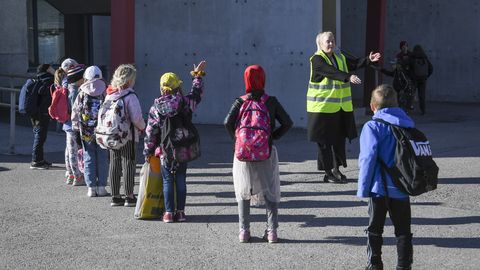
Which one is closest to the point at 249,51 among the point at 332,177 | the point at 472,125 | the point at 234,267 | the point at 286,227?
the point at 472,125

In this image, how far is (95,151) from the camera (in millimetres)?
10164

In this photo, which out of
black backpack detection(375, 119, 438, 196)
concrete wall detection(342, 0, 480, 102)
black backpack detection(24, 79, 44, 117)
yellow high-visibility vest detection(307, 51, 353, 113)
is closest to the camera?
black backpack detection(375, 119, 438, 196)

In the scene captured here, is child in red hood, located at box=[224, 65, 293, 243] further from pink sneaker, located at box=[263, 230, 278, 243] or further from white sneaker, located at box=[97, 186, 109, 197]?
white sneaker, located at box=[97, 186, 109, 197]

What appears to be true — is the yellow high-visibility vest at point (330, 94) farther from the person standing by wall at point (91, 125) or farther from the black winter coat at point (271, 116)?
the black winter coat at point (271, 116)

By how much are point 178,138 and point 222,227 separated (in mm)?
968

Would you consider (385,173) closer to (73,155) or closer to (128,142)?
(128,142)

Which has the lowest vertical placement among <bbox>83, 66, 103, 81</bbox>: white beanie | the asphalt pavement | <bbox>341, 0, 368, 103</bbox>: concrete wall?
the asphalt pavement

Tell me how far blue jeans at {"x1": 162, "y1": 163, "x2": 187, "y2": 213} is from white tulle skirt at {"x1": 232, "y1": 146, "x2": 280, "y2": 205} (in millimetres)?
1003

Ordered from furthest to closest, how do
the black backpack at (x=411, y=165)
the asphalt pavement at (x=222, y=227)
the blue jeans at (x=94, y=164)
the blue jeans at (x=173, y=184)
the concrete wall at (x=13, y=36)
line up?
the concrete wall at (x=13, y=36) → the blue jeans at (x=94, y=164) → the blue jeans at (x=173, y=184) → the asphalt pavement at (x=222, y=227) → the black backpack at (x=411, y=165)

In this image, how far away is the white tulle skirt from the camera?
7.61m

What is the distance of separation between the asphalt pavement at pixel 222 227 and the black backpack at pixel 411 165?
3.36 feet

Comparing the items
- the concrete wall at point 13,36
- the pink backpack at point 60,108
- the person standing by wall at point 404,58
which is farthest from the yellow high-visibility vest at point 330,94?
the concrete wall at point 13,36

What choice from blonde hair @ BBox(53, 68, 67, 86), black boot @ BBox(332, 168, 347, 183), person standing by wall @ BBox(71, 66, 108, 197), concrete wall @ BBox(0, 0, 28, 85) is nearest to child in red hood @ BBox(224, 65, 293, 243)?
person standing by wall @ BBox(71, 66, 108, 197)

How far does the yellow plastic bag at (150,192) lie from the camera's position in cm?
873
